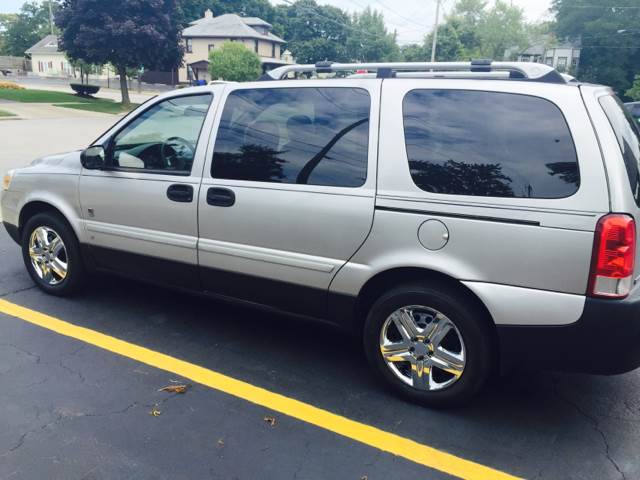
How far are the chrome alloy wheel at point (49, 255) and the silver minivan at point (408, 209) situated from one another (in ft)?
2.05

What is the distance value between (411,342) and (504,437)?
0.68m

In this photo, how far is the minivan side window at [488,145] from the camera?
278 centimetres

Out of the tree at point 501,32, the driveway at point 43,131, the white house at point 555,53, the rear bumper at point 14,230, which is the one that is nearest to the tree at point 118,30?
the driveway at point 43,131

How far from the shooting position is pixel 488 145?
2.95 m

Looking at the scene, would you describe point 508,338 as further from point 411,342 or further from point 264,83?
point 264,83

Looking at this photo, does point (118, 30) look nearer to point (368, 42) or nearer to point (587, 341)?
point (587, 341)

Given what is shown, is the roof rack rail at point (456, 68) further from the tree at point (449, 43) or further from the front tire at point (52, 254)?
the tree at point (449, 43)

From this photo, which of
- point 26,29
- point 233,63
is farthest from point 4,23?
point 233,63

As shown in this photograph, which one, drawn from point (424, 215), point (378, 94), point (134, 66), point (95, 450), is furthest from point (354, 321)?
point (134, 66)

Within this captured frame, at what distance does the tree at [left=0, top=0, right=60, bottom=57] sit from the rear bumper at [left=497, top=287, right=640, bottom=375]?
11427 cm

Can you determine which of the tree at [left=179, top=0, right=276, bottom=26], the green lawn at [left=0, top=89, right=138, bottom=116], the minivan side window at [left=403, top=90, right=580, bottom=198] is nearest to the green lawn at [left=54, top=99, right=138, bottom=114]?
the green lawn at [left=0, top=89, right=138, bottom=116]

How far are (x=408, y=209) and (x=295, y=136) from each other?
89 centimetres

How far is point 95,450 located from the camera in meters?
2.80

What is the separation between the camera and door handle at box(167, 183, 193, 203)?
381 centimetres
